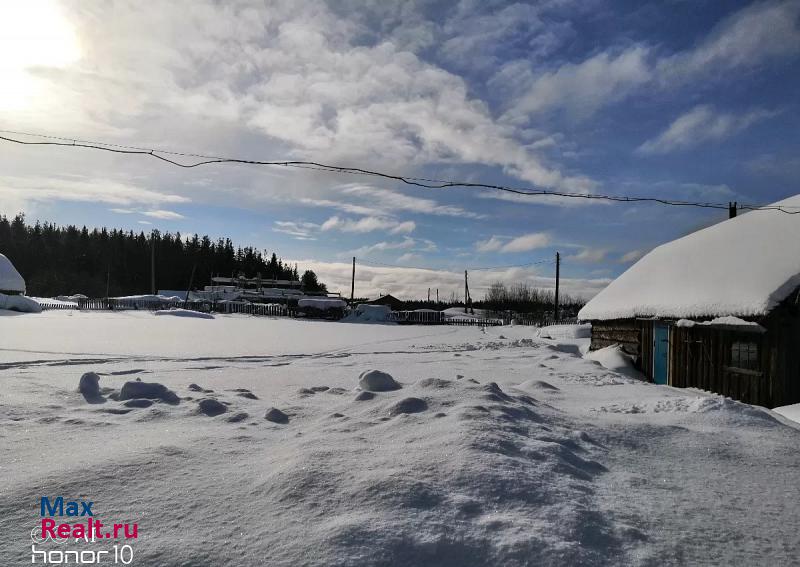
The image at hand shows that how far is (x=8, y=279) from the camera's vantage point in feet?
124

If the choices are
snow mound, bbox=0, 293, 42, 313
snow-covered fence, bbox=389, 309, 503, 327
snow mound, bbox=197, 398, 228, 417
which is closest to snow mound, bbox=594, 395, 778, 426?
snow mound, bbox=197, 398, 228, 417

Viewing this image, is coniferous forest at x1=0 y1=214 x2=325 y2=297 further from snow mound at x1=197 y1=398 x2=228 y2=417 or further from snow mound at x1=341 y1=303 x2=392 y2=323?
snow mound at x1=197 y1=398 x2=228 y2=417

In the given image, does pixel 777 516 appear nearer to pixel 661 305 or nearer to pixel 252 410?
pixel 252 410

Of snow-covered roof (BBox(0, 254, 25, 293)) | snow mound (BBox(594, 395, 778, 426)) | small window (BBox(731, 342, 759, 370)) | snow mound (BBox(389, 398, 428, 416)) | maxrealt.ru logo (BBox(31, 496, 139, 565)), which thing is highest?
snow-covered roof (BBox(0, 254, 25, 293))

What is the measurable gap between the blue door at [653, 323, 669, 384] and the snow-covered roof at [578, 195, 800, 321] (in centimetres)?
51

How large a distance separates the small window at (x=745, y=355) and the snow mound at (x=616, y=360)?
10.9 ft

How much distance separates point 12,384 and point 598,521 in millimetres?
9074

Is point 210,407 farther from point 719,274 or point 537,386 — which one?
point 719,274

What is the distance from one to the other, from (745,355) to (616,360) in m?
4.61

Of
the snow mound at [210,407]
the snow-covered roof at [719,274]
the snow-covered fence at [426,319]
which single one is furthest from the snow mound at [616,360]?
the snow-covered fence at [426,319]

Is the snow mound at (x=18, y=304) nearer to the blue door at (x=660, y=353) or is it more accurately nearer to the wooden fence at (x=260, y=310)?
the wooden fence at (x=260, y=310)

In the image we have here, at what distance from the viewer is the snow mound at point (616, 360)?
14.0 m

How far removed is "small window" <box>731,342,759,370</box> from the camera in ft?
32.6

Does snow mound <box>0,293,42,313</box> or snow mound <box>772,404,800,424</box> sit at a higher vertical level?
snow mound <box>0,293,42,313</box>
